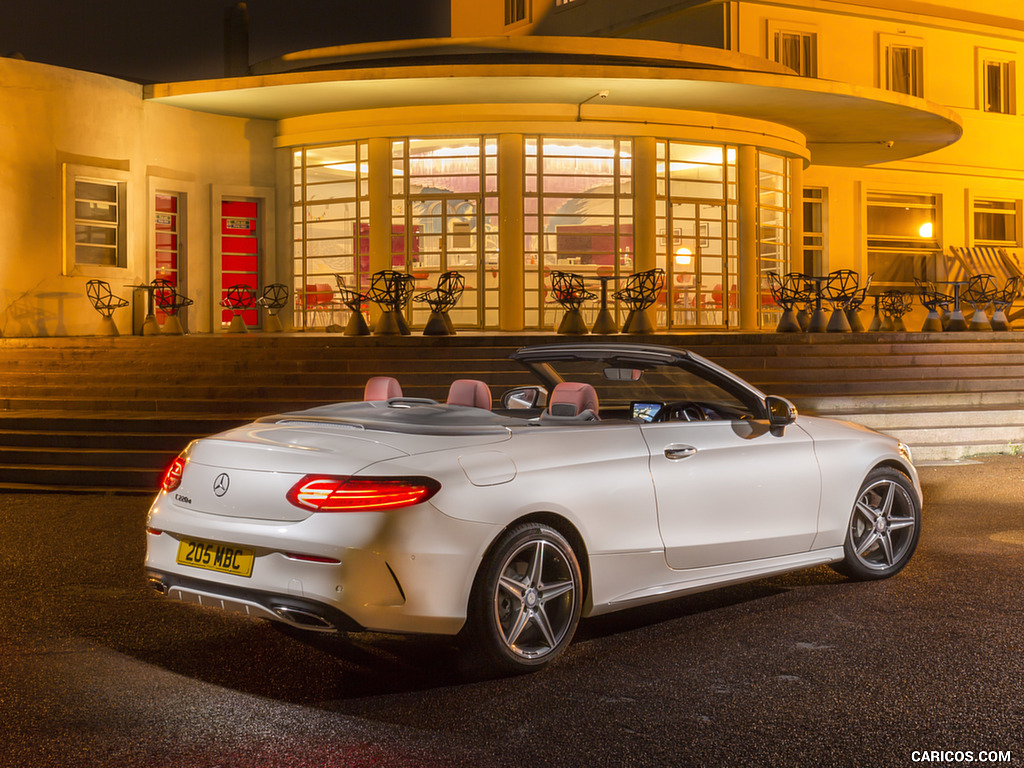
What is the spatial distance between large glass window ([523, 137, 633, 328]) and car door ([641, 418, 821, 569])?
1539cm

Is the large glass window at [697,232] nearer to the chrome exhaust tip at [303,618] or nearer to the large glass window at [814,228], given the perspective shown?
the large glass window at [814,228]

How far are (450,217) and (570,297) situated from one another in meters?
3.68

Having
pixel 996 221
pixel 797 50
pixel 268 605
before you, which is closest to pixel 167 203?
pixel 797 50

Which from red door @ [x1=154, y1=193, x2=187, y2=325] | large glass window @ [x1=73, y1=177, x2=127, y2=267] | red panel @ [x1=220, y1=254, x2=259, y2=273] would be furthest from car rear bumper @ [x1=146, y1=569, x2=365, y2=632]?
red panel @ [x1=220, y1=254, x2=259, y2=273]

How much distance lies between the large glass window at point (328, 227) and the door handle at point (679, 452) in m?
17.0

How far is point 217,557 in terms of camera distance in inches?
180

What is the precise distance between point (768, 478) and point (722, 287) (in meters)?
17.2

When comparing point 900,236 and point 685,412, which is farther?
point 900,236

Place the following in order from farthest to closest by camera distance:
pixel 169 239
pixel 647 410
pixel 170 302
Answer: pixel 169 239 < pixel 170 302 < pixel 647 410

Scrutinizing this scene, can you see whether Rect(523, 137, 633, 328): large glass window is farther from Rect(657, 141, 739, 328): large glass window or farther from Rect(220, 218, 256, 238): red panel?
Rect(220, 218, 256, 238): red panel

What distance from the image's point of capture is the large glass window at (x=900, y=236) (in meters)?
29.7

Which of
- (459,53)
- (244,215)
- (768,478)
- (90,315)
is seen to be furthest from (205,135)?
(768,478)

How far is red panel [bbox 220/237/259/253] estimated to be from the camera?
74.0 feet

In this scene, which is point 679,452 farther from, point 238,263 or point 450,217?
point 238,263
